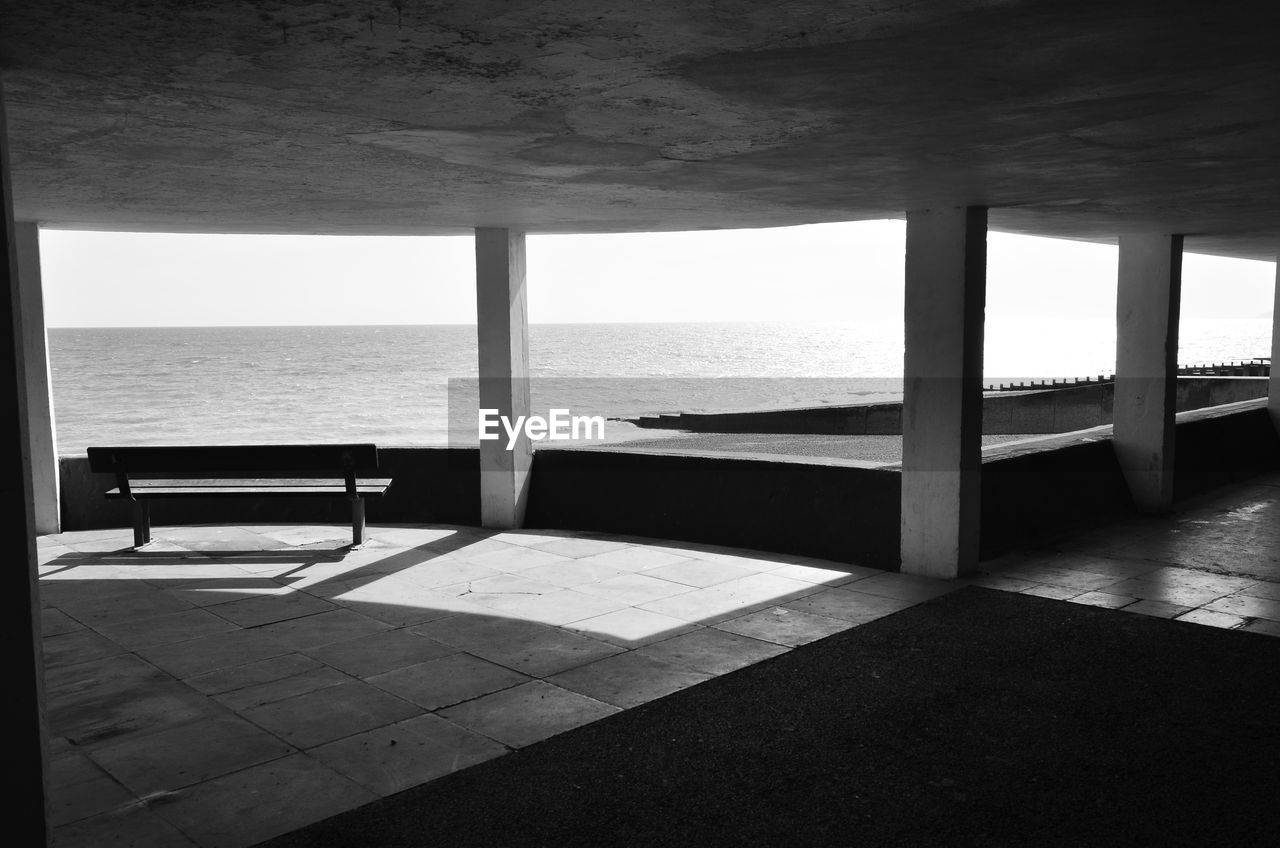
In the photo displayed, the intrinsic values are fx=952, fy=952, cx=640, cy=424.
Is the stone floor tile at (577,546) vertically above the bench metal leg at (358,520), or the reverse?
the bench metal leg at (358,520)

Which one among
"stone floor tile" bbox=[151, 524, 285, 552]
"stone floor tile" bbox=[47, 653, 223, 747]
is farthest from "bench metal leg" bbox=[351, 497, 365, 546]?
"stone floor tile" bbox=[47, 653, 223, 747]

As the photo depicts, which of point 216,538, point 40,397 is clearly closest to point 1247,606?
point 216,538

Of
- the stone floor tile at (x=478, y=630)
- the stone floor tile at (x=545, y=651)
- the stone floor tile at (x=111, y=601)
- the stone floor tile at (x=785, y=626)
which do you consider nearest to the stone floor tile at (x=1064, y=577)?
the stone floor tile at (x=785, y=626)

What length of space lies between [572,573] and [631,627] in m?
1.50

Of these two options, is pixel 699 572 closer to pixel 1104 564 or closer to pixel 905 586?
pixel 905 586

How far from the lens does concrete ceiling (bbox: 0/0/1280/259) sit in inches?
119

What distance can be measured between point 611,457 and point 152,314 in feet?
301

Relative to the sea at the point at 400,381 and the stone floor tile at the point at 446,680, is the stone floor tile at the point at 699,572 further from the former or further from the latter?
the sea at the point at 400,381

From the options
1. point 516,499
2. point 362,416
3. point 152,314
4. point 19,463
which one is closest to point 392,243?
point 152,314

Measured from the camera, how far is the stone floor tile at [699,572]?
7250mm

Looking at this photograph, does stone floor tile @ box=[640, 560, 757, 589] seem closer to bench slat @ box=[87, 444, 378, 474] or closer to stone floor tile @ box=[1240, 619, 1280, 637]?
bench slat @ box=[87, 444, 378, 474]

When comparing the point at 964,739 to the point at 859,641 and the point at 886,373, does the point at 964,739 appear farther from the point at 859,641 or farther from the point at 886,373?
the point at 886,373

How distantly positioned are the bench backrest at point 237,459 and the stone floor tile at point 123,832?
474 centimetres

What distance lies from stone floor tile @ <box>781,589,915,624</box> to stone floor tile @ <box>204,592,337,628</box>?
3.30m
